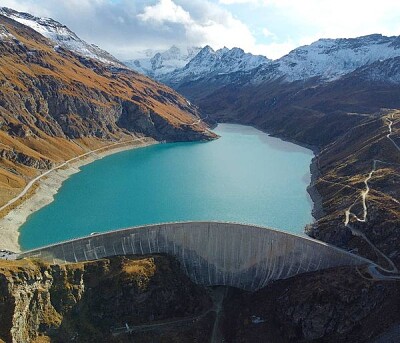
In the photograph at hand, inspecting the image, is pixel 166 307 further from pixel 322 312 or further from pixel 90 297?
pixel 322 312

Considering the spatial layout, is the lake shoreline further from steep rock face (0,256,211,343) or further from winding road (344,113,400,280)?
winding road (344,113,400,280)

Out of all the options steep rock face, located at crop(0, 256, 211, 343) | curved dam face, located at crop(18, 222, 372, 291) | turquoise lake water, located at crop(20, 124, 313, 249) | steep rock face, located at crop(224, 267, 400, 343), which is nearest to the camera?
steep rock face, located at crop(0, 256, 211, 343)

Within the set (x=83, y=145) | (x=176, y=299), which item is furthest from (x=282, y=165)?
(x=176, y=299)

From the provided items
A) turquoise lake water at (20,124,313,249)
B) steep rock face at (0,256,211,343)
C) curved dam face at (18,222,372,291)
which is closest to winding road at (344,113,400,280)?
curved dam face at (18,222,372,291)

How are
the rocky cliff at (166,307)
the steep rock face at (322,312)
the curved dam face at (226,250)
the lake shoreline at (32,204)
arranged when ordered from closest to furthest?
the rocky cliff at (166,307) → the steep rock face at (322,312) → the curved dam face at (226,250) → the lake shoreline at (32,204)

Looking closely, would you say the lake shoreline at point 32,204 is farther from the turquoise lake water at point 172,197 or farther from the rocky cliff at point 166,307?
the rocky cliff at point 166,307

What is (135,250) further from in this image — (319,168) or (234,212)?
(319,168)

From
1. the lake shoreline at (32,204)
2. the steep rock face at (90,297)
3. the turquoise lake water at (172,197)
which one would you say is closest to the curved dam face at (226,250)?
the steep rock face at (90,297)
